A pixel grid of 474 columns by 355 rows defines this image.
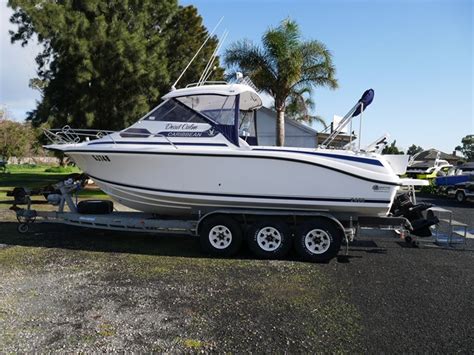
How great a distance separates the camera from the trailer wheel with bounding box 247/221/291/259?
7004 millimetres

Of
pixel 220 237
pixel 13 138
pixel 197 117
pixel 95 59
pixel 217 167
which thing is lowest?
pixel 220 237

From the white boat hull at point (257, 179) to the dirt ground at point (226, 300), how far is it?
986mm

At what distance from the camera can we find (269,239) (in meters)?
7.05

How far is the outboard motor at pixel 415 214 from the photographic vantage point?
24.3ft

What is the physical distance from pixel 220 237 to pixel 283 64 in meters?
12.0

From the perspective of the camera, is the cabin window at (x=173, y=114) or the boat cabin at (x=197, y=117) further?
the cabin window at (x=173, y=114)

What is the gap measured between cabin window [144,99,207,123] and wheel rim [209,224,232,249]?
1.97 meters

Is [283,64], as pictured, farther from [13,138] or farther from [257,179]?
[13,138]

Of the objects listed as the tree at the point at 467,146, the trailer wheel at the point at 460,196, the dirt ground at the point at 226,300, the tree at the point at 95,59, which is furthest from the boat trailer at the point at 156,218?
the tree at the point at 467,146

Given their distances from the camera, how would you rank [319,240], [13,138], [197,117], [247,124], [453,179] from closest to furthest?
[319,240] < [197,117] < [247,124] < [453,179] < [13,138]

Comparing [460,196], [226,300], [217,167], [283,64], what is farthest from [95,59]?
[460,196]

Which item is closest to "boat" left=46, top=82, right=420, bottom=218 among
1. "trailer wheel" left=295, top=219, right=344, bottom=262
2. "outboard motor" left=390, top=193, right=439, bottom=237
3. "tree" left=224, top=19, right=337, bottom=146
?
"trailer wheel" left=295, top=219, right=344, bottom=262

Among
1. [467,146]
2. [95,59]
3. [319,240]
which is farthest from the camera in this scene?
[467,146]

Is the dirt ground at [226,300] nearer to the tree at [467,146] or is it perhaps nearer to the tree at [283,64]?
the tree at [283,64]
